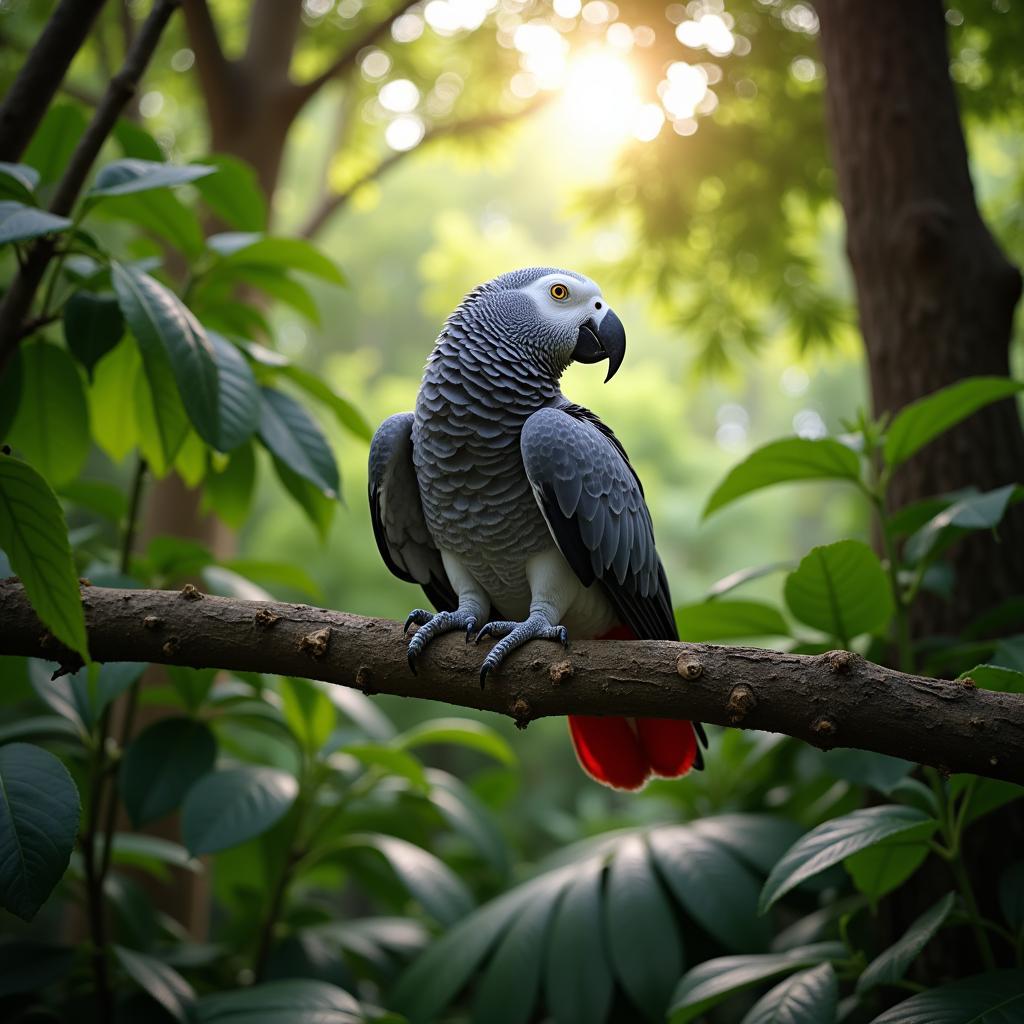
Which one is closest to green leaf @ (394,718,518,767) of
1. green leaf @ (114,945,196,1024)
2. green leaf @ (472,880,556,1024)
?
green leaf @ (472,880,556,1024)

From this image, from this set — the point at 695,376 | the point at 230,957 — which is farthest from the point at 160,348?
the point at 695,376

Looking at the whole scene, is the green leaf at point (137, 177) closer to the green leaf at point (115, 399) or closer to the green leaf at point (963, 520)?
the green leaf at point (115, 399)

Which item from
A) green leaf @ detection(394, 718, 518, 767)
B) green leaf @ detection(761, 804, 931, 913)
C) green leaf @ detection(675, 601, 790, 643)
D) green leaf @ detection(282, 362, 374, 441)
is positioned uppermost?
green leaf @ detection(282, 362, 374, 441)

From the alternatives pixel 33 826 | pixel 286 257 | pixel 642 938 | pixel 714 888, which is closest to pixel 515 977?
pixel 642 938

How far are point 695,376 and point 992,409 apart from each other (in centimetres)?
164

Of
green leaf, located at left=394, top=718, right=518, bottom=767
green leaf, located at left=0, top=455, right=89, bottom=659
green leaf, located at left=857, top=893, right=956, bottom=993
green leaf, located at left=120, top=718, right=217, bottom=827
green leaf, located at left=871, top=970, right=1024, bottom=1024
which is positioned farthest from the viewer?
green leaf, located at left=394, top=718, right=518, bottom=767

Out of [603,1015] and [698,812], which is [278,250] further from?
[698,812]

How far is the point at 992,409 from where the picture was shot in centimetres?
185

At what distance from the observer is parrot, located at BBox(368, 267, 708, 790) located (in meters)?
1.22

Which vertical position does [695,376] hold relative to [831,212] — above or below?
below

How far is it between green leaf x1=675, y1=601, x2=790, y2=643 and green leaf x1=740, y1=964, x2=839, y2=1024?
1.70 ft

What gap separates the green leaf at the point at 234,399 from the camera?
125 cm

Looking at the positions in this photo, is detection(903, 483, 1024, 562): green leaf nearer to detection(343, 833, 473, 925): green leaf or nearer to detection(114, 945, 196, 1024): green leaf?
detection(343, 833, 473, 925): green leaf

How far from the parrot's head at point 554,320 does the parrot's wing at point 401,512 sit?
0.71ft
